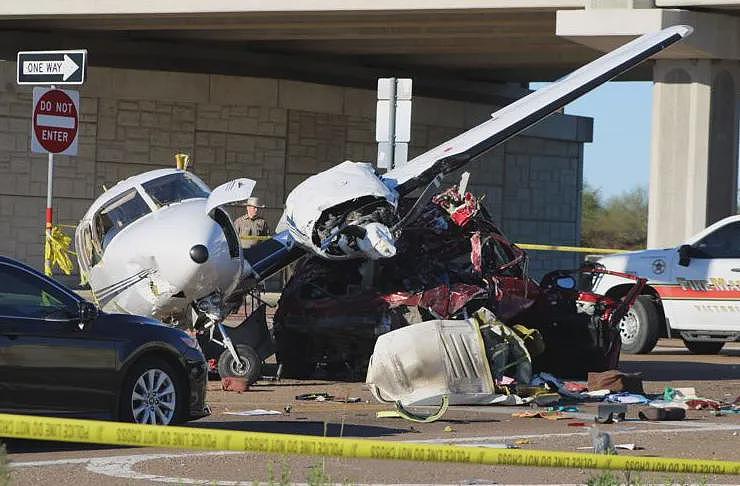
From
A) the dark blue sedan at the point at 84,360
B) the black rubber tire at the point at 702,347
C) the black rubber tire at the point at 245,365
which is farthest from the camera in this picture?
the black rubber tire at the point at 702,347

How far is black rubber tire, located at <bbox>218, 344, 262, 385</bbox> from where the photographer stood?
15977 millimetres

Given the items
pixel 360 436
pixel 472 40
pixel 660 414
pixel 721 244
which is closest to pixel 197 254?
pixel 360 436

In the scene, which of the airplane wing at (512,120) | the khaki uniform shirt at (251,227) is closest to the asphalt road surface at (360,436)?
the airplane wing at (512,120)

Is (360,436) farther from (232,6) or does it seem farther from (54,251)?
(232,6)

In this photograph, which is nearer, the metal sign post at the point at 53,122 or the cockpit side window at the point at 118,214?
the cockpit side window at the point at 118,214

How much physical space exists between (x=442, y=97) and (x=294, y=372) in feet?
79.0

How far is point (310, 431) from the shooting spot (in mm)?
12234

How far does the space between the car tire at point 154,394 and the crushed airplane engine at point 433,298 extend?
15.1 ft

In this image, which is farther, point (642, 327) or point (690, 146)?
point (690, 146)

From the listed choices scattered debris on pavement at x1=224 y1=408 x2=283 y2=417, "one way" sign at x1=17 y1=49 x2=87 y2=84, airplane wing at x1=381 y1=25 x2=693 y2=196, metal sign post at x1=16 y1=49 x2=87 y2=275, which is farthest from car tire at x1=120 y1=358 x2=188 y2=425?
"one way" sign at x1=17 y1=49 x2=87 y2=84

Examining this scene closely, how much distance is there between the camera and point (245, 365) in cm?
1603

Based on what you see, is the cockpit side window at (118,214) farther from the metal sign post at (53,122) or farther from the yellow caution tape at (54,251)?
the yellow caution tape at (54,251)

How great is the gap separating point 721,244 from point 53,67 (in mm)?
9495

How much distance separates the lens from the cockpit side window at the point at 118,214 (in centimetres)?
1587
